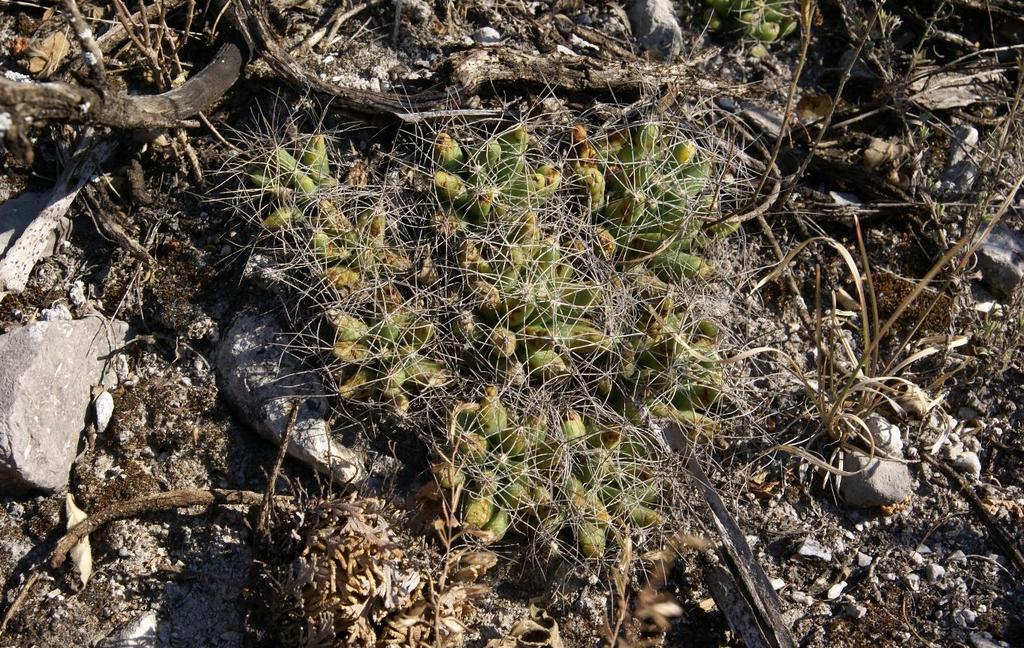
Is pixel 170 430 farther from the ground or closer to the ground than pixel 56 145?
closer to the ground

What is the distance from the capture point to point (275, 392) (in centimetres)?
306

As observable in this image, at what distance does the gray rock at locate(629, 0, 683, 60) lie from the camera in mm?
3908

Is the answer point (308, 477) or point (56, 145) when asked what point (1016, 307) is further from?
point (56, 145)

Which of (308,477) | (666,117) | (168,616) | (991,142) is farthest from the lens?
(991,142)

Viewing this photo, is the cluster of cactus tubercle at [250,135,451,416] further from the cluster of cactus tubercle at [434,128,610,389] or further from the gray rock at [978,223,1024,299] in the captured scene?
the gray rock at [978,223,1024,299]

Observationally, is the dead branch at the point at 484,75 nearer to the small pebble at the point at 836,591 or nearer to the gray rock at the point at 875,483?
the gray rock at the point at 875,483

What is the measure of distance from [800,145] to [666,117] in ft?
2.50

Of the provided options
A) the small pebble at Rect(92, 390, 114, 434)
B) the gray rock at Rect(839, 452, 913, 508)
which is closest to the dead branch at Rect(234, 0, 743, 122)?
the small pebble at Rect(92, 390, 114, 434)

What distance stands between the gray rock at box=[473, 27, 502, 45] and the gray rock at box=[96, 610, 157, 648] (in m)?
2.66

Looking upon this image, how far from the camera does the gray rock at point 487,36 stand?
3.79 metres

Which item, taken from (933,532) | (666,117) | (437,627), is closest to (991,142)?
(666,117)

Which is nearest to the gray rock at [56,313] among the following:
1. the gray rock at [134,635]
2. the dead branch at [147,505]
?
the dead branch at [147,505]

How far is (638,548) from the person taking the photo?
3.06 m

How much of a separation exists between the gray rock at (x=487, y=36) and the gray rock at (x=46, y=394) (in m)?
1.99
